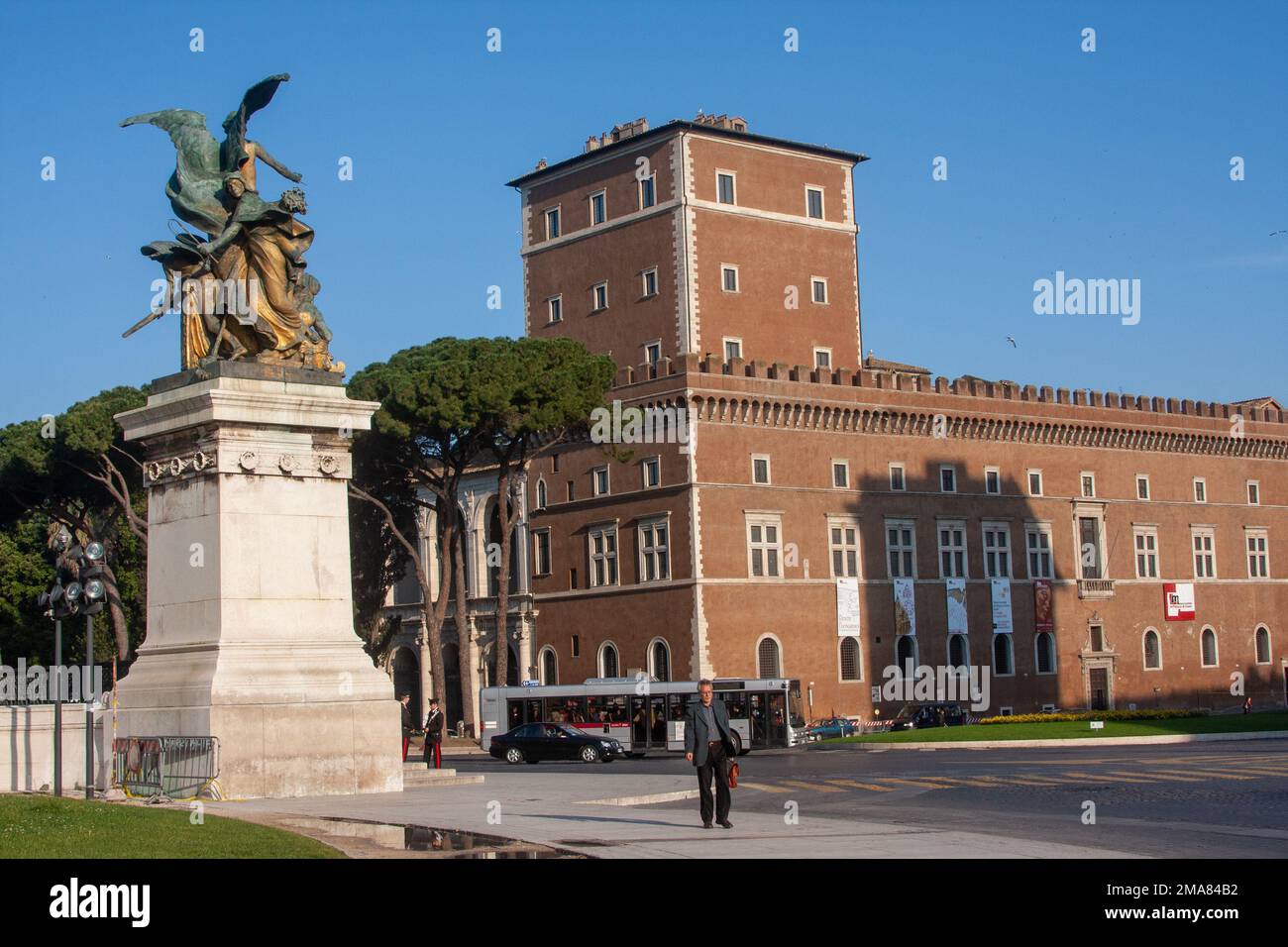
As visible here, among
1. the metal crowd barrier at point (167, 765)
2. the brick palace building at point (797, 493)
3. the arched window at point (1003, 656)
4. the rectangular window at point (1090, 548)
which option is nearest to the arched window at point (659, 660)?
the brick palace building at point (797, 493)

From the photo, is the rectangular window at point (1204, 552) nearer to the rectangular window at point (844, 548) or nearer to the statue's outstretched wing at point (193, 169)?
the rectangular window at point (844, 548)

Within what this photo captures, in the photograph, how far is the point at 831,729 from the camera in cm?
6128

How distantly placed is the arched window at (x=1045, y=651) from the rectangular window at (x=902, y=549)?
8363mm

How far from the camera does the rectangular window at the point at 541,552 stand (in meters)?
73.0

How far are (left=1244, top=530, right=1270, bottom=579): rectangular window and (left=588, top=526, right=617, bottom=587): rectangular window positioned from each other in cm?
3727

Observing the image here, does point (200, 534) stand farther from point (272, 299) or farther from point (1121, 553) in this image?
point (1121, 553)

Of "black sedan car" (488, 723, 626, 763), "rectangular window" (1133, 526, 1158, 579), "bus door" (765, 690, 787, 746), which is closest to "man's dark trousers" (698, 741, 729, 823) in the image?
"black sedan car" (488, 723, 626, 763)

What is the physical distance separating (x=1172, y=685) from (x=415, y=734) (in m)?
37.6

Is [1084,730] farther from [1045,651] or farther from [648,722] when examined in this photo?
[1045,651]

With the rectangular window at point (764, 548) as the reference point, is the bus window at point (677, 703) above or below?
below

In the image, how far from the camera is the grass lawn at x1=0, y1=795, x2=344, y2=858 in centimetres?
1386

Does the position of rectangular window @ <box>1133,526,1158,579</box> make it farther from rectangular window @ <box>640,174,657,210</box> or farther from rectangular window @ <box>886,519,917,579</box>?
rectangular window @ <box>640,174,657,210</box>

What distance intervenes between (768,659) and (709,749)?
163 feet
